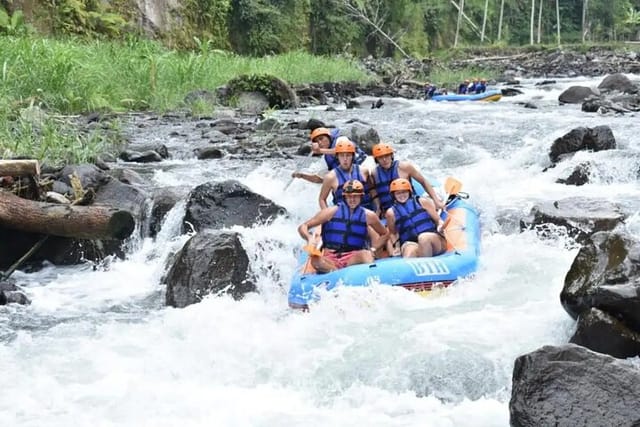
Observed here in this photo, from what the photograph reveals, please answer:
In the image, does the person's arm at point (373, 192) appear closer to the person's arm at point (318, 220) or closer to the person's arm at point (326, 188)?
the person's arm at point (326, 188)

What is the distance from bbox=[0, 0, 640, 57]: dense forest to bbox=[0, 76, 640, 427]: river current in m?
11.0

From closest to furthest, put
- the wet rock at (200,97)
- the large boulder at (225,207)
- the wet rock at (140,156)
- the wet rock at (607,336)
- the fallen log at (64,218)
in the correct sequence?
1. the wet rock at (607,336)
2. the fallen log at (64,218)
3. the large boulder at (225,207)
4. the wet rock at (140,156)
5. the wet rock at (200,97)

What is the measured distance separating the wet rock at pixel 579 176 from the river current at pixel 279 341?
46cm

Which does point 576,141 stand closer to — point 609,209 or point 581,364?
point 609,209

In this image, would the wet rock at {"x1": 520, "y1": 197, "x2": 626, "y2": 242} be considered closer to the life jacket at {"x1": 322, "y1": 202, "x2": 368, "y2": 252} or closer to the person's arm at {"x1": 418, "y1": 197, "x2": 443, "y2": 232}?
the person's arm at {"x1": 418, "y1": 197, "x2": 443, "y2": 232}

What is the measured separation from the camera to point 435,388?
13.4 feet

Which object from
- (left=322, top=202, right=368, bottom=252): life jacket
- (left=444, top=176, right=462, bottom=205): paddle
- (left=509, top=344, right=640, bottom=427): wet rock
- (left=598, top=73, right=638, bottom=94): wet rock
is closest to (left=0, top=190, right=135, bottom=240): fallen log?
(left=322, top=202, right=368, bottom=252): life jacket

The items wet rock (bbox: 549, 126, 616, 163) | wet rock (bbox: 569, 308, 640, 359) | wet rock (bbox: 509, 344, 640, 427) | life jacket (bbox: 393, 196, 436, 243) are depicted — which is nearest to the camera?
wet rock (bbox: 509, 344, 640, 427)

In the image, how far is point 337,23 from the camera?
34.3 meters

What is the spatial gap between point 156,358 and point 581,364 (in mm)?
2495

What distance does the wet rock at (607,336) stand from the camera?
3955mm

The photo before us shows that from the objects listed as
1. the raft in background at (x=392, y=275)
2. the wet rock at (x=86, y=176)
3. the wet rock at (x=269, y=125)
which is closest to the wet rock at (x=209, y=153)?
the wet rock at (x=269, y=125)

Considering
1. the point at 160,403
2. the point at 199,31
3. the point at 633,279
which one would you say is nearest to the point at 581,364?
the point at 633,279

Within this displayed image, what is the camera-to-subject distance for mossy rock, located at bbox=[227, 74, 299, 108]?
50.8 ft
